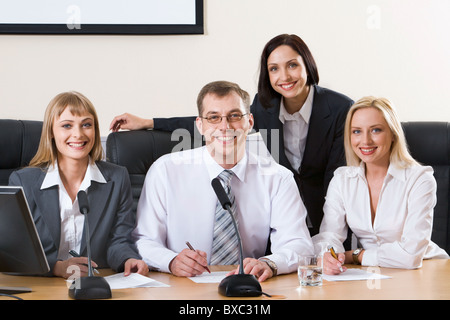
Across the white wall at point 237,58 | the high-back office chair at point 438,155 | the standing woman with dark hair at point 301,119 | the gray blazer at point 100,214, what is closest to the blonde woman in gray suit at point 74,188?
the gray blazer at point 100,214

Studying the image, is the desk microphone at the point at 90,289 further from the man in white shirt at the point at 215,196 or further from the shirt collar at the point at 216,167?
the shirt collar at the point at 216,167

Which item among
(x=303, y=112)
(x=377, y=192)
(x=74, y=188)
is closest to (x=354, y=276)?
(x=377, y=192)

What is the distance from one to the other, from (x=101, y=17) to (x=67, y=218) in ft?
4.42

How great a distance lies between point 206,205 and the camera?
206 cm

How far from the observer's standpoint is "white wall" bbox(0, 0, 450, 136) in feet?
9.65

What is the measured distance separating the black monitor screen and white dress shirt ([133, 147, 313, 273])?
0.52 metres

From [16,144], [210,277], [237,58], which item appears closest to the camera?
[210,277]

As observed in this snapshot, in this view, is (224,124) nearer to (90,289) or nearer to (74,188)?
(74,188)

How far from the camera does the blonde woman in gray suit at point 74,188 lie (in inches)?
74.0

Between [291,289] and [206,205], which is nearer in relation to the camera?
[291,289]

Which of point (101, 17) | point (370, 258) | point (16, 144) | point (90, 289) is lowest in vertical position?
point (370, 258)

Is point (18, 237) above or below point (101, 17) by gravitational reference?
below

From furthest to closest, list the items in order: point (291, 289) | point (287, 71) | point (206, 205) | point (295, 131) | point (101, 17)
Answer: point (101, 17) → point (295, 131) → point (287, 71) → point (206, 205) → point (291, 289)

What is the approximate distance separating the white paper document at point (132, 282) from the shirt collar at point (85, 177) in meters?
0.39
